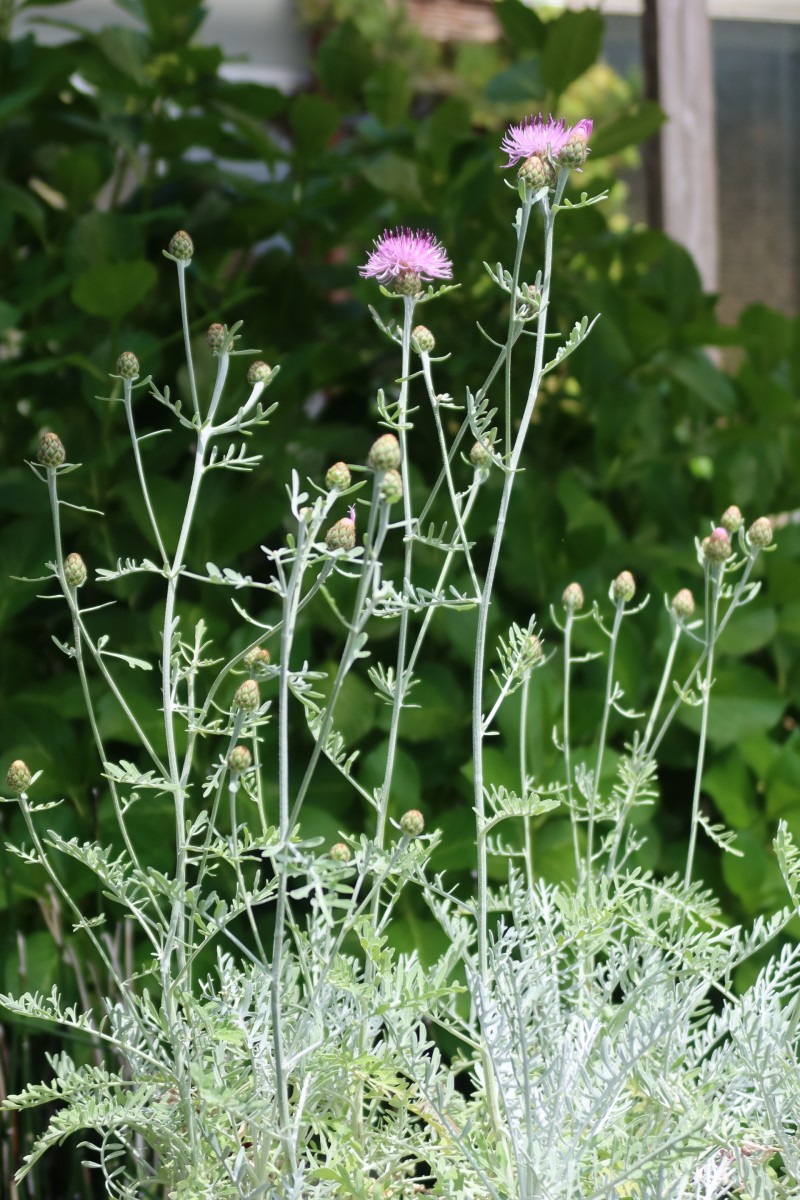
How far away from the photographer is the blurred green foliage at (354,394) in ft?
3.89

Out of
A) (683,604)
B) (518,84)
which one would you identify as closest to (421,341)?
(683,604)

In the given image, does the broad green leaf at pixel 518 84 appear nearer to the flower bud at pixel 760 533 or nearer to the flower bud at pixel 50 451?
the flower bud at pixel 760 533

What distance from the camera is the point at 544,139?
651 mm

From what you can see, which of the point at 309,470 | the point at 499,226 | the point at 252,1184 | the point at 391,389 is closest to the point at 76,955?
the point at 252,1184

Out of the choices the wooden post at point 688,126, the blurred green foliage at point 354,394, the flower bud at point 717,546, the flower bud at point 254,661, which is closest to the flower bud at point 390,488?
the flower bud at point 254,661

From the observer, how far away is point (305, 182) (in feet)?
5.23

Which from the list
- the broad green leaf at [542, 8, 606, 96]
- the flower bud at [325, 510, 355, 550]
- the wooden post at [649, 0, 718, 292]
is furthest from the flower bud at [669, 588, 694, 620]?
the wooden post at [649, 0, 718, 292]

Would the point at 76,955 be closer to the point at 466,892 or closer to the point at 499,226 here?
the point at 466,892

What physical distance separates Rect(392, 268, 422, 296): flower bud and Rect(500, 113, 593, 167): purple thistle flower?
70 mm

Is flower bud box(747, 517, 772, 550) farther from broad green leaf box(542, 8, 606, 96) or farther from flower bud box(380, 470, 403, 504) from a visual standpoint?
broad green leaf box(542, 8, 606, 96)

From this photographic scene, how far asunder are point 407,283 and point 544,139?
10cm

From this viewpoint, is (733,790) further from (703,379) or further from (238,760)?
(238,760)

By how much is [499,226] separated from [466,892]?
736 millimetres

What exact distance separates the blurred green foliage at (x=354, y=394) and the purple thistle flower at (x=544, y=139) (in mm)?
534
